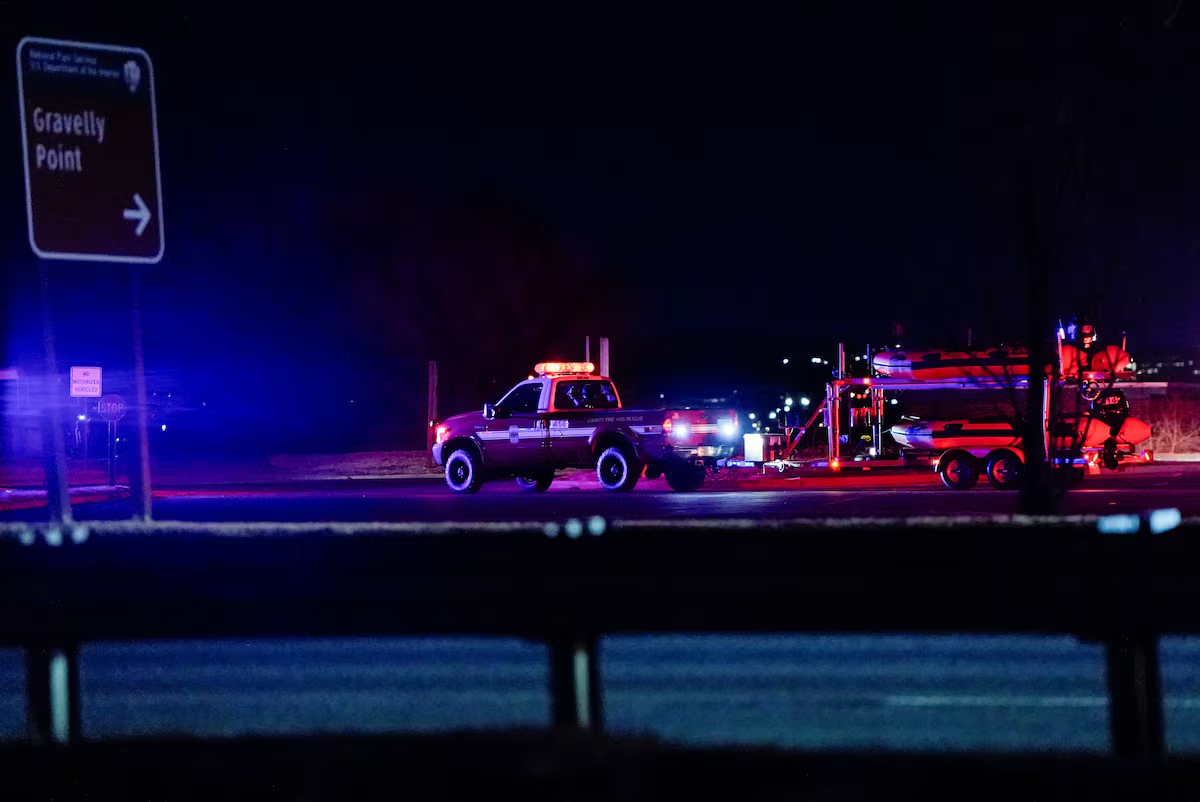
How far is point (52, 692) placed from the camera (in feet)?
23.4

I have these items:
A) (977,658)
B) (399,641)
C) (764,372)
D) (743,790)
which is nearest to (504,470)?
(399,641)

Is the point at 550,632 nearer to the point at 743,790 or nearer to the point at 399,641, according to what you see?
the point at 743,790

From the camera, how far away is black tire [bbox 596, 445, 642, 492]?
1003 inches

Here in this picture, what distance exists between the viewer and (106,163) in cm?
1064

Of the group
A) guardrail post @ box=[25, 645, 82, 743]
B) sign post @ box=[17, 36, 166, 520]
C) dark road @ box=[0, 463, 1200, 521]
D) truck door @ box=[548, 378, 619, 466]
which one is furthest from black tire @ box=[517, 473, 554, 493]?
guardrail post @ box=[25, 645, 82, 743]

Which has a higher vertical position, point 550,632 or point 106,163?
point 106,163

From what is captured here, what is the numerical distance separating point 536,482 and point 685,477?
144 inches

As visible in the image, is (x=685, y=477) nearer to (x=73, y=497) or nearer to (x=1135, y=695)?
(x=73, y=497)

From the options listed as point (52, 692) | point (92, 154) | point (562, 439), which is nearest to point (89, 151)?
point (92, 154)

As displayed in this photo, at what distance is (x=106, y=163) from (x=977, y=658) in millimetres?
7486

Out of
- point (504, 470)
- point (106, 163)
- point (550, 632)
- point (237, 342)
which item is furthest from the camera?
point (237, 342)

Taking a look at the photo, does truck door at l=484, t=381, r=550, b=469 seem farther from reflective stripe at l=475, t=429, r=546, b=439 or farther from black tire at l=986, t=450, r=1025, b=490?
black tire at l=986, t=450, r=1025, b=490

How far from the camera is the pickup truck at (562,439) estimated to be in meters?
25.4

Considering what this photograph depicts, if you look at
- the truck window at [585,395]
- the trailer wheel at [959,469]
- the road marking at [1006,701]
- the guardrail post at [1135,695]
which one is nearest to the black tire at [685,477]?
the truck window at [585,395]
